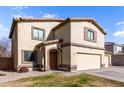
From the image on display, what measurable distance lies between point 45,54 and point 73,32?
4.25 m

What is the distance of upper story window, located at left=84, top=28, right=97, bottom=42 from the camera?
1907 centimetres

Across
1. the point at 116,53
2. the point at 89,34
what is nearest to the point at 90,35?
the point at 89,34

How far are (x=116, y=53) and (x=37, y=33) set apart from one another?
25.8 meters

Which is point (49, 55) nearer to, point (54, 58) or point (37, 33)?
point (54, 58)

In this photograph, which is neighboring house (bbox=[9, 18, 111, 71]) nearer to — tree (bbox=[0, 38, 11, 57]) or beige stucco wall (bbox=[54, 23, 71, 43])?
beige stucco wall (bbox=[54, 23, 71, 43])

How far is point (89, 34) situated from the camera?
778 inches

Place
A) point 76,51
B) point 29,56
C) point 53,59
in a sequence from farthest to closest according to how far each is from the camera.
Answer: point 53,59, point 29,56, point 76,51

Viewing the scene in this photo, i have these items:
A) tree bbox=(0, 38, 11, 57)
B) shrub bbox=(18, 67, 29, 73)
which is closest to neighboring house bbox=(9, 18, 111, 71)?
shrub bbox=(18, 67, 29, 73)

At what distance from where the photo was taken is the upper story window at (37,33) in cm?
1931

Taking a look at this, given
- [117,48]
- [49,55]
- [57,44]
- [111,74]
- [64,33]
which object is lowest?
[111,74]

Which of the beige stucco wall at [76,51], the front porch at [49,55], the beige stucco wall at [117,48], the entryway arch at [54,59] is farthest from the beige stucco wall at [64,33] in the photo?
the beige stucco wall at [117,48]

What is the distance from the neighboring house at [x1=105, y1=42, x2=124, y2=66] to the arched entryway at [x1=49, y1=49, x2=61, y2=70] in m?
21.6
